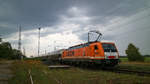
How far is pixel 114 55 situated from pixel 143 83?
7.77 meters

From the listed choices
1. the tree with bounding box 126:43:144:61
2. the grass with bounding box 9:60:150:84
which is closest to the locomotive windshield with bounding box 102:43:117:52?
the grass with bounding box 9:60:150:84

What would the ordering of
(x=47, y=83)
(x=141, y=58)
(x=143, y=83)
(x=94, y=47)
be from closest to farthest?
(x=143, y=83)
(x=47, y=83)
(x=94, y=47)
(x=141, y=58)

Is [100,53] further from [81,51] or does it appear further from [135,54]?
[135,54]

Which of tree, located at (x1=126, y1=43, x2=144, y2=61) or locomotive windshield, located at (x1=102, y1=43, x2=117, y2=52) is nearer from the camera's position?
locomotive windshield, located at (x1=102, y1=43, x2=117, y2=52)

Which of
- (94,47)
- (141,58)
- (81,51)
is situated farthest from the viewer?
(141,58)

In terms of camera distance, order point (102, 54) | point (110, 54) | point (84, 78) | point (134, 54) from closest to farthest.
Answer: point (84, 78), point (102, 54), point (110, 54), point (134, 54)

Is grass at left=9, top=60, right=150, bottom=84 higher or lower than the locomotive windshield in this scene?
lower

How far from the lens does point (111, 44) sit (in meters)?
16.3

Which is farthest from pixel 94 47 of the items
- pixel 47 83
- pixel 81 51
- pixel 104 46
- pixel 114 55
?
pixel 47 83

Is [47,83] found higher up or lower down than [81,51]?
lower down

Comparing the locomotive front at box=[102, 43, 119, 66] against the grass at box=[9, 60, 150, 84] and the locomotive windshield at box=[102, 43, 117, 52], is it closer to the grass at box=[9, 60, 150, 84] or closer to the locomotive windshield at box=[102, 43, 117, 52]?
the locomotive windshield at box=[102, 43, 117, 52]

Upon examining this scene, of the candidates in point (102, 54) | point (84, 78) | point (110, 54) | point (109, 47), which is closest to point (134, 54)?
point (109, 47)

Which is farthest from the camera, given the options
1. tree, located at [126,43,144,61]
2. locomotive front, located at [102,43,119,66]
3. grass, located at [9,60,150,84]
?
tree, located at [126,43,144,61]

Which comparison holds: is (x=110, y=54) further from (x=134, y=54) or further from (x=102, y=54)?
(x=134, y=54)
